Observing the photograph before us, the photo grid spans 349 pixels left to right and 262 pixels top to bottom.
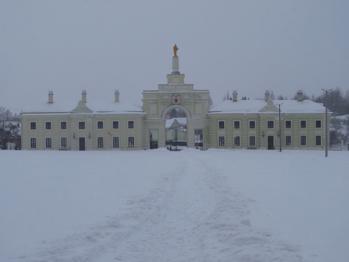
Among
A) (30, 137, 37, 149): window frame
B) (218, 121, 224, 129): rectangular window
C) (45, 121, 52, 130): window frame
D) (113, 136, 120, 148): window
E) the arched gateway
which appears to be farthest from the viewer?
(30, 137, 37, 149): window frame

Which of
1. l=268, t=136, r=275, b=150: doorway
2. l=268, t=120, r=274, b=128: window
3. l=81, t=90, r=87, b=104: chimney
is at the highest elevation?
l=81, t=90, r=87, b=104: chimney

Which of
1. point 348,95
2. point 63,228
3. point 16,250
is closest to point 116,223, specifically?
point 63,228

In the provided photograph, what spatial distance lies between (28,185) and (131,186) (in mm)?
3514

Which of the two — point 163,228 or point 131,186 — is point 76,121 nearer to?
point 131,186

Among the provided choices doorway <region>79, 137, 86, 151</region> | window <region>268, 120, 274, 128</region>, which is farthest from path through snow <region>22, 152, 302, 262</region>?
doorway <region>79, 137, 86, 151</region>

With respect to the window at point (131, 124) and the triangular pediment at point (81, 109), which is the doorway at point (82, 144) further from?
the window at point (131, 124)

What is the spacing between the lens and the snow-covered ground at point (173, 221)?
7879mm

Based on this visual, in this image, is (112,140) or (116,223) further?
(112,140)

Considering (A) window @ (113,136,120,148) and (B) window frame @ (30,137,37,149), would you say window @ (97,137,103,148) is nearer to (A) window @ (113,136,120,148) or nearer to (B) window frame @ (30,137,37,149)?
(A) window @ (113,136,120,148)

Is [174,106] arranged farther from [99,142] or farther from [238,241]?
[238,241]

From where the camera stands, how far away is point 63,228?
9766 mm

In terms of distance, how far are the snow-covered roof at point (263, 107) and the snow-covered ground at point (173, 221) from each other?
49.2 meters

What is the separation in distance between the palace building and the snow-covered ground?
49001 millimetres

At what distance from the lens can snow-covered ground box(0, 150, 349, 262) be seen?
25.8 feet
